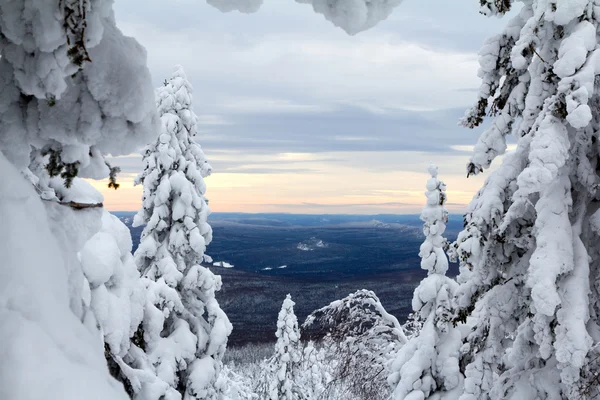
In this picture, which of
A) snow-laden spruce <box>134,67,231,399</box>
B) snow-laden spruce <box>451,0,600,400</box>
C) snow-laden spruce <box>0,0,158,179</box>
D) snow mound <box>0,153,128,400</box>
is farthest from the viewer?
snow-laden spruce <box>134,67,231,399</box>

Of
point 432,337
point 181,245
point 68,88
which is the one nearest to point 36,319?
point 68,88

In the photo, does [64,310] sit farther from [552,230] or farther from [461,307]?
[461,307]

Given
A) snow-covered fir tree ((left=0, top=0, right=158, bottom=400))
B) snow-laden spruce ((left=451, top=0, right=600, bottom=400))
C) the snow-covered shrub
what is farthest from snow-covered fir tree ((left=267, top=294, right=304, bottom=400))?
snow-covered fir tree ((left=0, top=0, right=158, bottom=400))

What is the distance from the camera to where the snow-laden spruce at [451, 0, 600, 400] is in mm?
6039

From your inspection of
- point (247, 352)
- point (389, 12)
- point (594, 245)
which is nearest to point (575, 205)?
point (594, 245)

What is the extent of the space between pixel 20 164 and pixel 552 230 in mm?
5866

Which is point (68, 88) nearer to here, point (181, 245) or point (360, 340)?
point (360, 340)

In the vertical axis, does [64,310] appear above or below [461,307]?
above

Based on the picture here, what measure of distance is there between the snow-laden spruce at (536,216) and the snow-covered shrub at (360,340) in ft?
15.7

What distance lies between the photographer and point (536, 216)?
6934 mm

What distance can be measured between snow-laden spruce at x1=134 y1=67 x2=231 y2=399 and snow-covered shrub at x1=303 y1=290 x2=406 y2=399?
113 inches

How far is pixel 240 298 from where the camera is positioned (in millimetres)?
187125

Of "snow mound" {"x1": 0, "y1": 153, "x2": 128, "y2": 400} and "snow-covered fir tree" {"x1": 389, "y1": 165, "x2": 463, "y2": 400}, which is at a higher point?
"snow mound" {"x1": 0, "y1": 153, "x2": 128, "y2": 400}

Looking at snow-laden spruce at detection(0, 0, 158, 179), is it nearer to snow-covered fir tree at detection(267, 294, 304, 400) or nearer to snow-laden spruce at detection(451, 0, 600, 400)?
snow-laden spruce at detection(451, 0, 600, 400)
